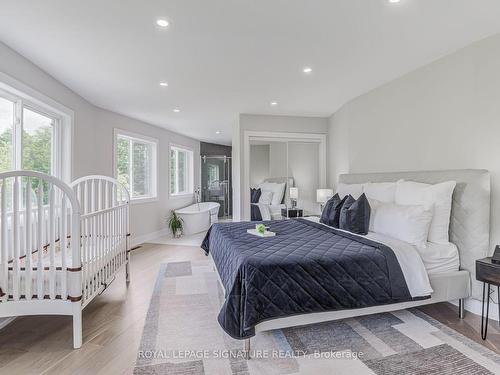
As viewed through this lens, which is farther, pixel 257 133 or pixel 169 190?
pixel 169 190

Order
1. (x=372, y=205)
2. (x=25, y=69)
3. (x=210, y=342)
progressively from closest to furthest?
(x=210, y=342)
(x=25, y=69)
(x=372, y=205)

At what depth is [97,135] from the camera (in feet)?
15.0

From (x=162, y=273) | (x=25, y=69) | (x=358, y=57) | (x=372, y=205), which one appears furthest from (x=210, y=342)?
(x=25, y=69)

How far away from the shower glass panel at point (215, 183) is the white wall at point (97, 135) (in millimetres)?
809

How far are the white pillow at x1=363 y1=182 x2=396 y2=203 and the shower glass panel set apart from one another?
16.8ft

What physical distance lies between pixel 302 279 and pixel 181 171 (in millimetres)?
5978

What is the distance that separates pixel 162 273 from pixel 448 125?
3.73 m

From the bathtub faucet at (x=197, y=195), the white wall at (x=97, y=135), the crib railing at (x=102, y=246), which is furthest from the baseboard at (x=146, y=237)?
the crib railing at (x=102, y=246)

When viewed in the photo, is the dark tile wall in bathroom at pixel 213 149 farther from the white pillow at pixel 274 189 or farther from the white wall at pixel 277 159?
the white pillow at pixel 274 189

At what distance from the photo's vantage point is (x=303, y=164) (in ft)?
17.1

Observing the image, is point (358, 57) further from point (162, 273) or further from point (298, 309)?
point (162, 273)

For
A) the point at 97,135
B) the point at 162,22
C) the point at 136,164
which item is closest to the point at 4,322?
the point at 162,22

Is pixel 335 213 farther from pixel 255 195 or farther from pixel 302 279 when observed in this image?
pixel 255 195

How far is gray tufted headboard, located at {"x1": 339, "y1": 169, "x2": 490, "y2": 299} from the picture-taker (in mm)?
2467
